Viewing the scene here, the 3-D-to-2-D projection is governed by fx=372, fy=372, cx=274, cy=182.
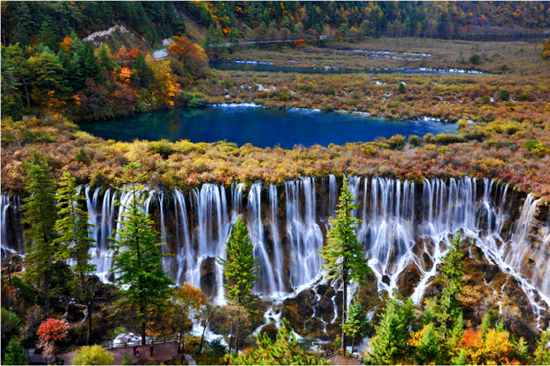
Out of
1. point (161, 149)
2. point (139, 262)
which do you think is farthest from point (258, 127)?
point (139, 262)

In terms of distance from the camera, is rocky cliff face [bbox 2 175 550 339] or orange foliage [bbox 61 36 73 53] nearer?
rocky cliff face [bbox 2 175 550 339]

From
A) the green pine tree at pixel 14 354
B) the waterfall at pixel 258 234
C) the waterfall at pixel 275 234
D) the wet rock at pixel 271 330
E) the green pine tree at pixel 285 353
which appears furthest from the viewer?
the waterfall at pixel 275 234

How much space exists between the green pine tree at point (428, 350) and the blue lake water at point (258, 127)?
3584 centimetres

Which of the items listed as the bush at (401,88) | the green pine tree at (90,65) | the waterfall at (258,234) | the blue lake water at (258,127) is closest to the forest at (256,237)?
the waterfall at (258,234)

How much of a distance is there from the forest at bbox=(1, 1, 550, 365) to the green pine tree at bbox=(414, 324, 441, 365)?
128mm

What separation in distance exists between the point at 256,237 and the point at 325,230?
740 centimetres

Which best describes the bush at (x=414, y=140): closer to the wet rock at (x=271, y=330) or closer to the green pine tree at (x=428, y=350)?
the wet rock at (x=271, y=330)

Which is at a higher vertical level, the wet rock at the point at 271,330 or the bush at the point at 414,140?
the bush at the point at 414,140

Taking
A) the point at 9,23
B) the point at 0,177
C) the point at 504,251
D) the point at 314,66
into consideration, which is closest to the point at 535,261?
the point at 504,251

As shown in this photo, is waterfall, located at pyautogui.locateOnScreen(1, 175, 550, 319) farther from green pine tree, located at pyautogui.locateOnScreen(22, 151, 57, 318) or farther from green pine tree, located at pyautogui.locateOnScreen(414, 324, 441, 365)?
green pine tree, located at pyautogui.locateOnScreen(414, 324, 441, 365)

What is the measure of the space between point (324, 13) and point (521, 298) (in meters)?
189

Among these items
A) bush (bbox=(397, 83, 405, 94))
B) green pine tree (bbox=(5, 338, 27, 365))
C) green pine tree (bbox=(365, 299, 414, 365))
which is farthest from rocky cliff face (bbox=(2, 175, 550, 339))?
bush (bbox=(397, 83, 405, 94))

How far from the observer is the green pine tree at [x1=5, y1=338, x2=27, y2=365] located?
71.3ft

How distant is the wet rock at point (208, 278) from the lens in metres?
35.2
